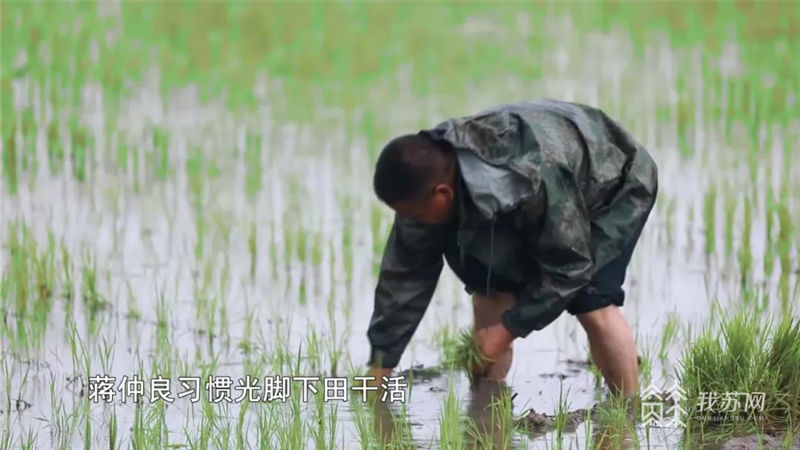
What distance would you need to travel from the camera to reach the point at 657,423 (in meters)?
4.14

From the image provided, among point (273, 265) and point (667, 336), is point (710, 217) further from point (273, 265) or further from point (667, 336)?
point (273, 265)

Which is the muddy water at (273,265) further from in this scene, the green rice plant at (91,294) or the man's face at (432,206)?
the man's face at (432,206)

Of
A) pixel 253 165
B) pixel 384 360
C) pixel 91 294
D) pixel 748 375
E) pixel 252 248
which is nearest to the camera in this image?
pixel 748 375

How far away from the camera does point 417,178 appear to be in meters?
3.95

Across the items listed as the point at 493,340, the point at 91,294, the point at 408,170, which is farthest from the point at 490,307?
the point at 91,294

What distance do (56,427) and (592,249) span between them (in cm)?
150

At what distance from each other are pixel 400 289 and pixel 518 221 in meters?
0.42

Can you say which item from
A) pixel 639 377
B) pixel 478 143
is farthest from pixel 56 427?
pixel 639 377

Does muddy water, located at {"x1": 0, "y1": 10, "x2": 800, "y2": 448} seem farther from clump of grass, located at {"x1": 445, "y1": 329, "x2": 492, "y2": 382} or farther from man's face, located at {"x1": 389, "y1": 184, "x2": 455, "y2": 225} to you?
man's face, located at {"x1": 389, "y1": 184, "x2": 455, "y2": 225}

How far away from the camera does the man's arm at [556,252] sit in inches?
161

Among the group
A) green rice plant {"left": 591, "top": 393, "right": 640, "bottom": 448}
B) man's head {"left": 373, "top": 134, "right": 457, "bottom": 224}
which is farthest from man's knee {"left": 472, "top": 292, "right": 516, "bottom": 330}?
man's head {"left": 373, "top": 134, "right": 457, "bottom": 224}

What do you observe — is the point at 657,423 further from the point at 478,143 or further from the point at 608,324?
the point at 478,143

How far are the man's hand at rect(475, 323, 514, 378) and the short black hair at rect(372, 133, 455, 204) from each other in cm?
56

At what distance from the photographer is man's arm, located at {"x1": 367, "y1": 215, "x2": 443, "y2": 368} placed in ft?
14.2
